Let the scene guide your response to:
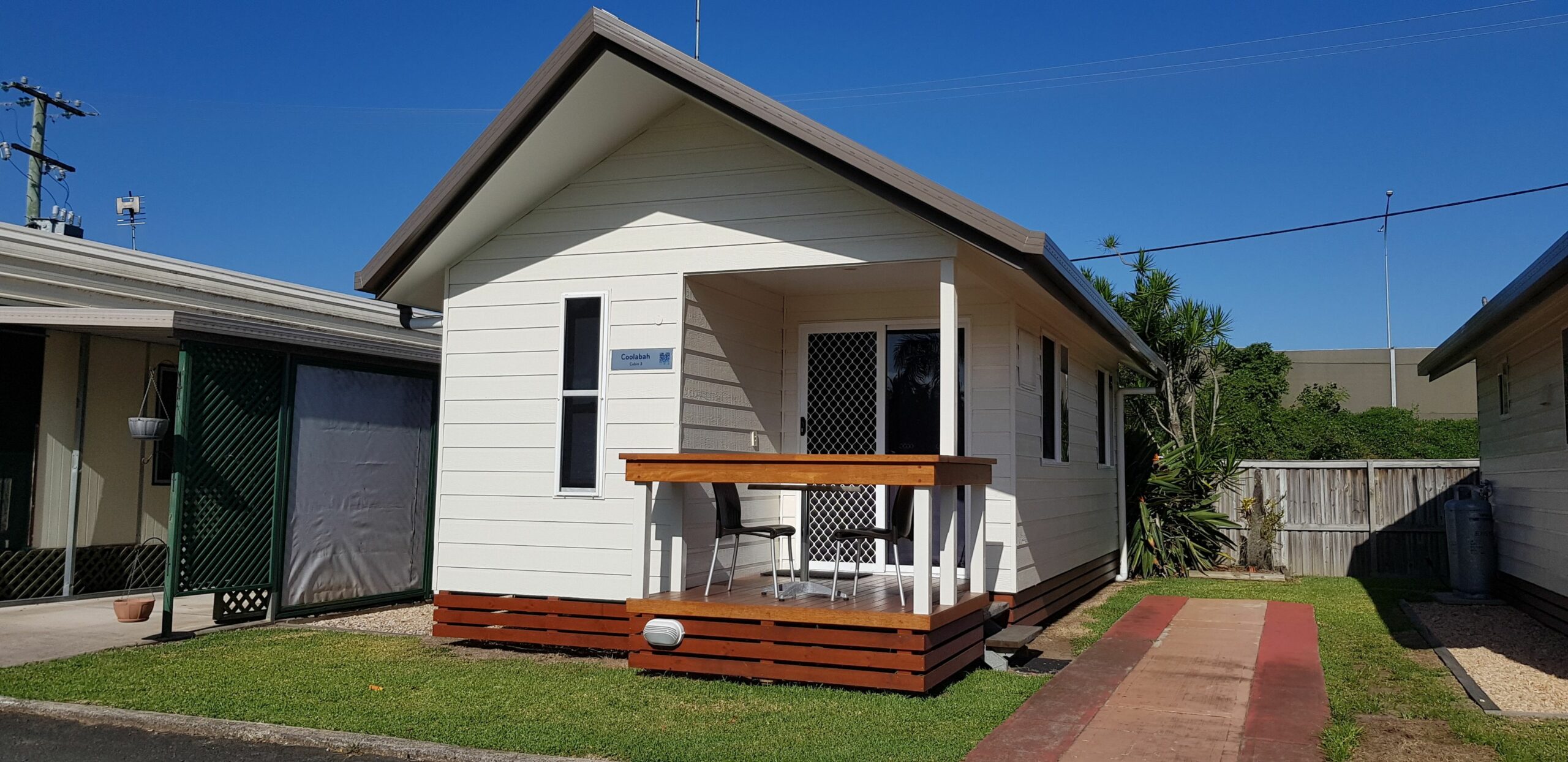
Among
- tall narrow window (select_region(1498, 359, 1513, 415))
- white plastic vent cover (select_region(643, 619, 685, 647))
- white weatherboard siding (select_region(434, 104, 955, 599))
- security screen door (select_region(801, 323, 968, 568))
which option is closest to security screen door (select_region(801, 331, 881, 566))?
security screen door (select_region(801, 323, 968, 568))

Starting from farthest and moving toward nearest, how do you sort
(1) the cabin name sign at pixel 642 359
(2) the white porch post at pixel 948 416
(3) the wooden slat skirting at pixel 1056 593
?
(3) the wooden slat skirting at pixel 1056 593 → (1) the cabin name sign at pixel 642 359 → (2) the white porch post at pixel 948 416

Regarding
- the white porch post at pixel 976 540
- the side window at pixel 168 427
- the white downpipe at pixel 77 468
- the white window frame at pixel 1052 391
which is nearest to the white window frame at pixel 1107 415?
the white window frame at pixel 1052 391

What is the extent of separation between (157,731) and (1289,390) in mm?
28046

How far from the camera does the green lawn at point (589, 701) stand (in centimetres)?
536

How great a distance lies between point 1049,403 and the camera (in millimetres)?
10109

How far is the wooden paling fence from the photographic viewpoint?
13891 millimetres

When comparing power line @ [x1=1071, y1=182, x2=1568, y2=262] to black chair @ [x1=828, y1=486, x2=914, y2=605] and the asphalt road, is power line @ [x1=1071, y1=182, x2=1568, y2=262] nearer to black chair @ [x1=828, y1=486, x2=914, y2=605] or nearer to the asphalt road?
black chair @ [x1=828, y1=486, x2=914, y2=605]

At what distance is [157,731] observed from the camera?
18.6 ft

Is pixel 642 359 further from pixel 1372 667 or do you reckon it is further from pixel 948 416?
pixel 1372 667

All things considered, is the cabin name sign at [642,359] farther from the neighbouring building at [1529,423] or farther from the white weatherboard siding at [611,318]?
the neighbouring building at [1529,423]

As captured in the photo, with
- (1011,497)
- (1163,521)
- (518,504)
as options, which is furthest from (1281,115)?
(518,504)

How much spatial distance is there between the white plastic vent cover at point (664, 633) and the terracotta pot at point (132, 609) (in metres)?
4.95

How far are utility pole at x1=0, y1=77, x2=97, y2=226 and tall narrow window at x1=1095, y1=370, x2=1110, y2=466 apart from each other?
1810cm

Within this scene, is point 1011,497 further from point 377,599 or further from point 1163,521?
point 1163,521
